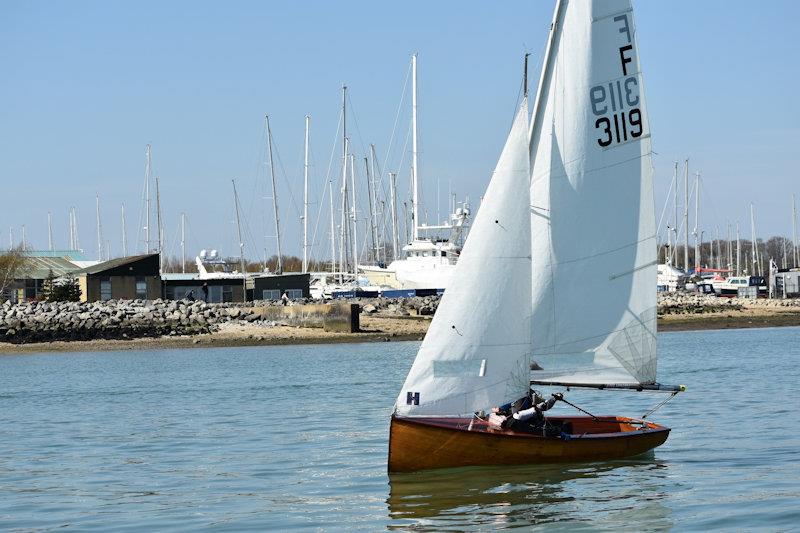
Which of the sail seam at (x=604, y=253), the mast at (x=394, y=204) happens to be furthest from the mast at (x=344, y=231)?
the sail seam at (x=604, y=253)

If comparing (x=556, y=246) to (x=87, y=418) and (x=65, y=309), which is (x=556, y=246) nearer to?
(x=87, y=418)

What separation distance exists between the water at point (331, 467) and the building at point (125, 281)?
35.1m

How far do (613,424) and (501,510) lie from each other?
14.8 ft

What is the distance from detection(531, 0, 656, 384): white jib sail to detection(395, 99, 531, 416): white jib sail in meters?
0.51

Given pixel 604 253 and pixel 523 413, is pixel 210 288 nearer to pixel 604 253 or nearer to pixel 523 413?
pixel 604 253

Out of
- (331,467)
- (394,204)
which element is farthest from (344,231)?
(331,467)

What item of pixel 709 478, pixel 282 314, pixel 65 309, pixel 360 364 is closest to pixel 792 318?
pixel 282 314

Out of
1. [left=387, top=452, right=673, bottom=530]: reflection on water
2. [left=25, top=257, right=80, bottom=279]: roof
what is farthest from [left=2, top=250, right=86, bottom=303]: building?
[left=387, top=452, right=673, bottom=530]: reflection on water

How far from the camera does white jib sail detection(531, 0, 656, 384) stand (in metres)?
19.0

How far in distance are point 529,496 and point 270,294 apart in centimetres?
6602

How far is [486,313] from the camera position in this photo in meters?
18.7

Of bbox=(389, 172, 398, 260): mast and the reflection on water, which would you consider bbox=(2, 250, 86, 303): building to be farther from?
the reflection on water

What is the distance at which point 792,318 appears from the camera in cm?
7450

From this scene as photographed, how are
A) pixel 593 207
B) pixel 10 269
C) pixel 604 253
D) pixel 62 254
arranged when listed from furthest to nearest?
pixel 62 254 < pixel 10 269 < pixel 604 253 < pixel 593 207
